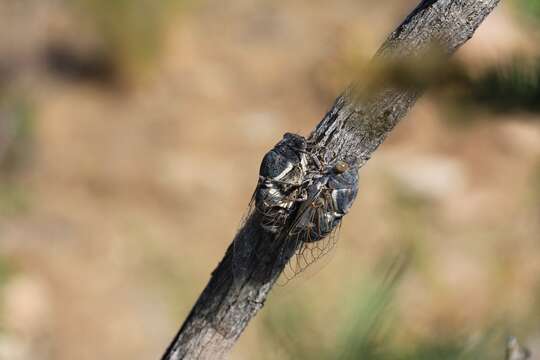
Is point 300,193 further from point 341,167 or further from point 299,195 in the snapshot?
point 341,167

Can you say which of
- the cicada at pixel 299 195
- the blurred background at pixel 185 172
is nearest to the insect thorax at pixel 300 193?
the cicada at pixel 299 195

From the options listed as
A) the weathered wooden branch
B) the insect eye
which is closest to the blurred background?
the weathered wooden branch

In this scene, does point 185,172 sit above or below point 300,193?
above

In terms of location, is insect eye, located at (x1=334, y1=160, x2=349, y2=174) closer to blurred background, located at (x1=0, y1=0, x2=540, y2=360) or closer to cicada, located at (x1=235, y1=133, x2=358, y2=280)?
cicada, located at (x1=235, y1=133, x2=358, y2=280)

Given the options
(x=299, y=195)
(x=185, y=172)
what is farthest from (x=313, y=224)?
(x=185, y=172)

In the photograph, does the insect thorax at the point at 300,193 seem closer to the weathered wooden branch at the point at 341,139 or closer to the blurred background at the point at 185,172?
the weathered wooden branch at the point at 341,139

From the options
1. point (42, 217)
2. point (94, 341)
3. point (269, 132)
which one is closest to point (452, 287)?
point (269, 132)
